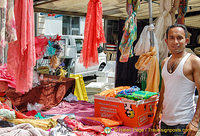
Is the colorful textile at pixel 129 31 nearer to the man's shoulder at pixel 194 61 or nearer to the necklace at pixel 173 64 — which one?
the necklace at pixel 173 64

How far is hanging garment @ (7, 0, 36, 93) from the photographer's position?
7.44 ft

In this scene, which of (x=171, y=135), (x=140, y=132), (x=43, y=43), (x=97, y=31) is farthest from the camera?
(x=43, y=43)

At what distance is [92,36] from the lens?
3.67m

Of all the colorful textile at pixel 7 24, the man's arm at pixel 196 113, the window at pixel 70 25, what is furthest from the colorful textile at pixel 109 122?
the window at pixel 70 25

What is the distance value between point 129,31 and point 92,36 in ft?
2.16

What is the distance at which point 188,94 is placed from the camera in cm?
203

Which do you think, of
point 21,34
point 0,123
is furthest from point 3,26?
point 0,123

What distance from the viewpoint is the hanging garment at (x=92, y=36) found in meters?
3.63

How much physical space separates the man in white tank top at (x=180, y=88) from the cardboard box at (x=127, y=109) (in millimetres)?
433

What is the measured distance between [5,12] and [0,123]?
1221 millimetres

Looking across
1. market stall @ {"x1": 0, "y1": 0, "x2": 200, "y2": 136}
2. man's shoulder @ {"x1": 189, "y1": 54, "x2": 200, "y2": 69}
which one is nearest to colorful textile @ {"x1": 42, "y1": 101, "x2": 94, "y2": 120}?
market stall @ {"x1": 0, "y1": 0, "x2": 200, "y2": 136}

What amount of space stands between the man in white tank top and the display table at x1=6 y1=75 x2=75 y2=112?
8.48ft

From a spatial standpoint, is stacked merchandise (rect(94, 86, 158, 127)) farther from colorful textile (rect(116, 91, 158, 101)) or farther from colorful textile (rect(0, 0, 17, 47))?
colorful textile (rect(0, 0, 17, 47))

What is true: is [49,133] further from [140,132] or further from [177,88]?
[177,88]
